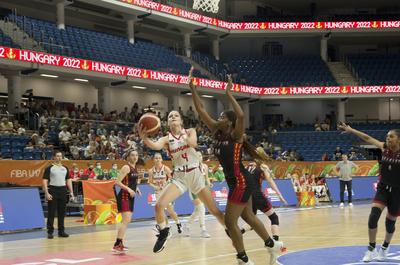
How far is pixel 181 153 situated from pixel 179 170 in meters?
0.27

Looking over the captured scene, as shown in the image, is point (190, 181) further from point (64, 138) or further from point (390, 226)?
point (64, 138)

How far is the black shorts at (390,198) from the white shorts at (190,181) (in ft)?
9.76

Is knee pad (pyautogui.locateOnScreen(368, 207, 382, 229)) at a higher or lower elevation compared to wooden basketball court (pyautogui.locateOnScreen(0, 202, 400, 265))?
higher

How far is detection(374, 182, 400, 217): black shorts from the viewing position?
10602 mm

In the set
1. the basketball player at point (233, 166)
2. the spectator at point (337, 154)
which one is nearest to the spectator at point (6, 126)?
the basketball player at point (233, 166)

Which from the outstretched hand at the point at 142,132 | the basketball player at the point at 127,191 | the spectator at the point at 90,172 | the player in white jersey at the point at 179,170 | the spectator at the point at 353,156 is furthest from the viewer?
A: the spectator at the point at 353,156

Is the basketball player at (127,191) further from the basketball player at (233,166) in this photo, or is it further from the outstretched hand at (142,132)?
the basketball player at (233,166)

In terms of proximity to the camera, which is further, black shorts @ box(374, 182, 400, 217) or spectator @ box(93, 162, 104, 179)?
spectator @ box(93, 162, 104, 179)

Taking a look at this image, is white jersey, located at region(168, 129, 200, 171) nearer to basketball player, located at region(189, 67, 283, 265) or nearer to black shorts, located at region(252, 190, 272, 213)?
basketball player, located at region(189, 67, 283, 265)

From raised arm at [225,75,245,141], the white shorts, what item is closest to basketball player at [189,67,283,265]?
raised arm at [225,75,245,141]

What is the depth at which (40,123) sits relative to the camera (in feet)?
94.3

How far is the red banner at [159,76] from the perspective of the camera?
30.2 m

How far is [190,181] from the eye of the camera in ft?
33.5

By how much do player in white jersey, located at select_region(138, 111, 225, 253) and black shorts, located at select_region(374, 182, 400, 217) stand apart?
2920 millimetres
